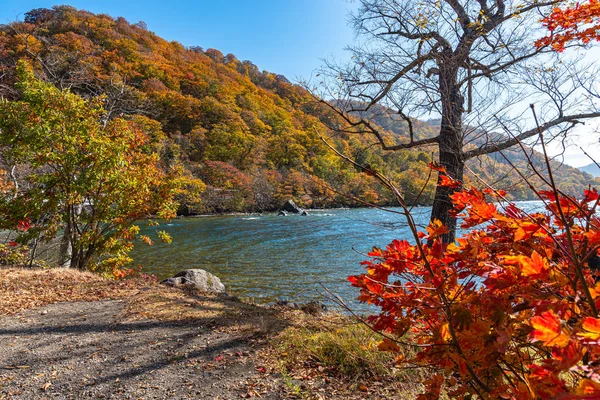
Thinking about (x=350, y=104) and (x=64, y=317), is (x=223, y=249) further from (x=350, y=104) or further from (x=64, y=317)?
(x=350, y=104)

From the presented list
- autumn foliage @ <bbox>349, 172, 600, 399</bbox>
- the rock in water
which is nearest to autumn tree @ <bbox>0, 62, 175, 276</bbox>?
autumn foliage @ <bbox>349, 172, 600, 399</bbox>

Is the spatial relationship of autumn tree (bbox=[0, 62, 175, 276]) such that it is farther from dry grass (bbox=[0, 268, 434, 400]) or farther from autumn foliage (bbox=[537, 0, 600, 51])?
autumn foliage (bbox=[537, 0, 600, 51])

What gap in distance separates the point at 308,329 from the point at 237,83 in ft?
220

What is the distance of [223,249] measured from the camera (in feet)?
48.4

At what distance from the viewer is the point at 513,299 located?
47.8 inches

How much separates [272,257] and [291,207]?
22028mm

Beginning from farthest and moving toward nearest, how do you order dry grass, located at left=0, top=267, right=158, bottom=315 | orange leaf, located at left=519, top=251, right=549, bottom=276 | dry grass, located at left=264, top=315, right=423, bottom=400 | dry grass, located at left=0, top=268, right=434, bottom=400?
dry grass, located at left=0, top=267, right=158, bottom=315, dry grass, located at left=0, top=268, right=434, bottom=400, dry grass, located at left=264, top=315, right=423, bottom=400, orange leaf, located at left=519, top=251, right=549, bottom=276

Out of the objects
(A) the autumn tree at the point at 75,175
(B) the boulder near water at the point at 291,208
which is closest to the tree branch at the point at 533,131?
(A) the autumn tree at the point at 75,175

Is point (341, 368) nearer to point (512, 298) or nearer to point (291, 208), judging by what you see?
point (512, 298)

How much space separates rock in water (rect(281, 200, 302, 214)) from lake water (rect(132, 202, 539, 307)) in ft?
43.1

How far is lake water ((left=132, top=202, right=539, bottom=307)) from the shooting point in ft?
29.1

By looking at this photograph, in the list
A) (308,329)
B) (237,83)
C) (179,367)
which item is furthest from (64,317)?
(237,83)

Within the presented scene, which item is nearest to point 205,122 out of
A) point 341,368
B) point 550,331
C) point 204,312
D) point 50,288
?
point 50,288

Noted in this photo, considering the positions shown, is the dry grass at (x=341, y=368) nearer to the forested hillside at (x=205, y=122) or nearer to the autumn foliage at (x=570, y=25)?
the autumn foliage at (x=570, y=25)
